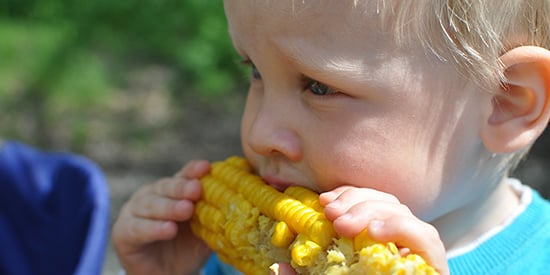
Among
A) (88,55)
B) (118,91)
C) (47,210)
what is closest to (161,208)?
(47,210)

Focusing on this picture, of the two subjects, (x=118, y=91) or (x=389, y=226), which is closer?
(x=389, y=226)

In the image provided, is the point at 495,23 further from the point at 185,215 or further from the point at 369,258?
the point at 185,215

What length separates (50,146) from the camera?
5.18 meters

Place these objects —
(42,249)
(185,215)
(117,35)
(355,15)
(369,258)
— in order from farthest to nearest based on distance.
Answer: (117,35), (42,249), (185,215), (355,15), (369,258)

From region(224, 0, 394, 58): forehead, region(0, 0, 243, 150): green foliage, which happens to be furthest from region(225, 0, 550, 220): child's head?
region(0, 0, 243, 150): green foliage

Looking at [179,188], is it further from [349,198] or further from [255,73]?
[349,198]

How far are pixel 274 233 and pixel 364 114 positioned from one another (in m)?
0.28

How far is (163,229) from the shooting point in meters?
1.95

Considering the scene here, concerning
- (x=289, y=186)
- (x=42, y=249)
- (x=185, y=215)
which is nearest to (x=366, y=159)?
(x=289, y=186)

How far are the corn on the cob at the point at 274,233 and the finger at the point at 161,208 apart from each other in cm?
3

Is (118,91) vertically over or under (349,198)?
under

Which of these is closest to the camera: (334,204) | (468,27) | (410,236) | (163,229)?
(410,236)

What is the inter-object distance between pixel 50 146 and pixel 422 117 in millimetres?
3968

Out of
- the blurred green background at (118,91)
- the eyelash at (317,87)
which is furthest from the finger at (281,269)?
the blurred green background at (118,91)
